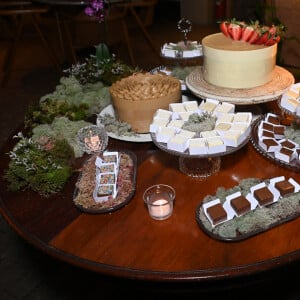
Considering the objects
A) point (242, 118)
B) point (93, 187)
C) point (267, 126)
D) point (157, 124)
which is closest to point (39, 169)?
point (93, 187)

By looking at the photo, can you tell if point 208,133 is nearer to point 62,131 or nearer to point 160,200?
point 160,200

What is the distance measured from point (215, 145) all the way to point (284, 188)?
20cm

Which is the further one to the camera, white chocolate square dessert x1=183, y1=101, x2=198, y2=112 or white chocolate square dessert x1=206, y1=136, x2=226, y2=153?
white chocolate square dessert x1=183, y1=101, x2=198, y2=112

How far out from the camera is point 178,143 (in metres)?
1.03

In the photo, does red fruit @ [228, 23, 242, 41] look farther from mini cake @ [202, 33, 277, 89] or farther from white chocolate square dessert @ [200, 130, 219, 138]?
white chocolate square dessert @ [200, 130, 219, 138]

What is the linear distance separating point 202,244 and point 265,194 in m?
0.19

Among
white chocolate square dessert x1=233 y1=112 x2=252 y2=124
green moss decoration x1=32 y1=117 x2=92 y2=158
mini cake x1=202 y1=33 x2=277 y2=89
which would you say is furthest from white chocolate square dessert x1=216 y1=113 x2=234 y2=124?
green moss decoration x1=32 y1=117 x2=92 y2=158

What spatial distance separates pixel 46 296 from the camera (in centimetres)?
153

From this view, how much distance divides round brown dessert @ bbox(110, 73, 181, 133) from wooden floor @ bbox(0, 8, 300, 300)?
0.52 m

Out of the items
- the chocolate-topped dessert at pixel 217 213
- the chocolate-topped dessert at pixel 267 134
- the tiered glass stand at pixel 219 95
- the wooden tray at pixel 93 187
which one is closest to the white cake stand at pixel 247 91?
the tiered glass stand at pixel 219 95

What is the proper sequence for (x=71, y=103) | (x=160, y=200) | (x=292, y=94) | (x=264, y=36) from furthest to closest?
1. (x=71, y=103)
2. (x=264, y=36)
3. (x=292, y=94)
4. (x=160, y=200)

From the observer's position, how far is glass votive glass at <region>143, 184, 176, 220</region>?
969 millimetres

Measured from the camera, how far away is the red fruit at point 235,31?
136 centimetres

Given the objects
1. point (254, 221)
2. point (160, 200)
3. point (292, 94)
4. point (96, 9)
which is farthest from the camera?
point (96, 9)
